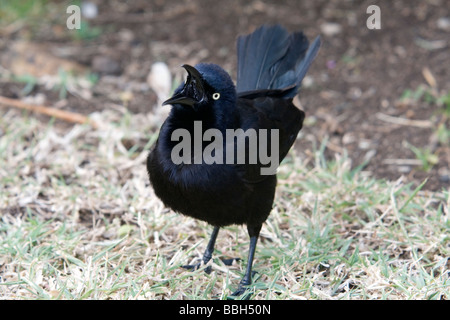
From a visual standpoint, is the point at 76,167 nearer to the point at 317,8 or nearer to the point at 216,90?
the point at 216,90

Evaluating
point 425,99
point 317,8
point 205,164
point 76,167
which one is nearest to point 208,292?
point 205,164

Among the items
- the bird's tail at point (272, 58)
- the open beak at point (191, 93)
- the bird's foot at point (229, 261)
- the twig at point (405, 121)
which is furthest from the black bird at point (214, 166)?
the twig at point (405, 121)

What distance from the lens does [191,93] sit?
331 cm

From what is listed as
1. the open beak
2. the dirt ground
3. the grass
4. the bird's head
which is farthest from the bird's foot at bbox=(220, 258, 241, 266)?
the dirt ground

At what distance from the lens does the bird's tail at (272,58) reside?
14.1 feet

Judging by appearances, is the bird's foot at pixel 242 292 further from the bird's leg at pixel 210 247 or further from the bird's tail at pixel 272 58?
the bird's tail at pixel 272 58

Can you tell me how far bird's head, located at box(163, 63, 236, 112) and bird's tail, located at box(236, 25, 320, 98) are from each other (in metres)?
0.87

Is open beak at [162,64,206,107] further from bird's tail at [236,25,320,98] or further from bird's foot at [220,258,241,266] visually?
bird's foot at [220,258,241,266]

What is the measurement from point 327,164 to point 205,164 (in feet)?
5.89

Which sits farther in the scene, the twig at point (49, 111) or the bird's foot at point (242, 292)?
the twig at point (49, 111)

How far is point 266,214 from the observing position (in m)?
3.61

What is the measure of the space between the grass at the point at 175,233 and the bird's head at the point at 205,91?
3.24 feet

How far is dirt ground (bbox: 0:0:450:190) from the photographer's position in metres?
5.25

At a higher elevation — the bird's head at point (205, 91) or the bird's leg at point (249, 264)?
the bird's head at point (205, 91)
